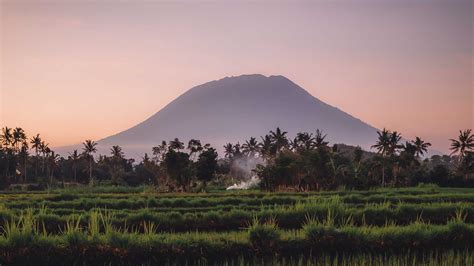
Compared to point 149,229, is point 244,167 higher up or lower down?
higher up

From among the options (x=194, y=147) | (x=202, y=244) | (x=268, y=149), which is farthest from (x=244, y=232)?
(x=268, y=149)

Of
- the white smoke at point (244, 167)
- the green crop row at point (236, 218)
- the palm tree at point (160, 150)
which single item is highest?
the palm tree at point (160, 150)

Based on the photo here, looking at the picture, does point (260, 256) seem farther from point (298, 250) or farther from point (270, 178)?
point (270, 178)

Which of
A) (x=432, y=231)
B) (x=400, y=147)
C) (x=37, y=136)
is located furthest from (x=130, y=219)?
(x=37, y=136)

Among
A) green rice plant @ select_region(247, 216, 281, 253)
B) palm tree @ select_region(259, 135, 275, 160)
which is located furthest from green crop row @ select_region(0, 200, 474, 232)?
palm tree @ select_region(259, 135, 275, 160)

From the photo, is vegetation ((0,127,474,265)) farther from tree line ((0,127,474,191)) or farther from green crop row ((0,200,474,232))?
tree line ((0,127,474,191))

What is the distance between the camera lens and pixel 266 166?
196 ft

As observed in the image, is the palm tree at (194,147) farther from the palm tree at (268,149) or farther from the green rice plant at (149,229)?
the green rice plant at (149,229)

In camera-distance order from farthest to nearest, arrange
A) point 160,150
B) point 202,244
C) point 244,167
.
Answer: point 244,167, point 160,150, point 202,244

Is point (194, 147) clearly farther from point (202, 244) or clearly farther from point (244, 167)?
point (202, 244)

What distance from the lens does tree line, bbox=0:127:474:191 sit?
57.3 metres

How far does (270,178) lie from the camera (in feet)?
188

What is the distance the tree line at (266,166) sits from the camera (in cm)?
5734

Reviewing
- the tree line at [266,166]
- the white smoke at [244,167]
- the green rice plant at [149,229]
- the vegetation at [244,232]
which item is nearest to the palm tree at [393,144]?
the tree line at [266,166]
